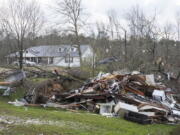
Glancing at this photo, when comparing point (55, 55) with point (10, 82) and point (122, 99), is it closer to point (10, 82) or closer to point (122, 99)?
point (10, 82)

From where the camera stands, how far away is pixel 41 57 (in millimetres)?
52562

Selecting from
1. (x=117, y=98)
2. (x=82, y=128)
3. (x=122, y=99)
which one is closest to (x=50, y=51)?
(x=117, y=98)

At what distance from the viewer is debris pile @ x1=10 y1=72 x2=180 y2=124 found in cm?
1390

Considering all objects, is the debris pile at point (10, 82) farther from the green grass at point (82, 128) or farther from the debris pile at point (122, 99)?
the green grass at point (82, 128)

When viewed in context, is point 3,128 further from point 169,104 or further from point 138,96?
point 169,104

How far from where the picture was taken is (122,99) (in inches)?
617

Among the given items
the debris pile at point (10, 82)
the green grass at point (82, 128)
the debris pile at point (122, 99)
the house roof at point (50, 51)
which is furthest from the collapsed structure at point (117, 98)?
the house roof at point (50, 51)

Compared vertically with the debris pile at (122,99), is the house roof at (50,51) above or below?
above

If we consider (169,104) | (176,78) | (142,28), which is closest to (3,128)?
(169,104)

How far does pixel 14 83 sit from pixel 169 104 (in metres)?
A: 10.7

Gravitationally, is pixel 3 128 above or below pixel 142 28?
below

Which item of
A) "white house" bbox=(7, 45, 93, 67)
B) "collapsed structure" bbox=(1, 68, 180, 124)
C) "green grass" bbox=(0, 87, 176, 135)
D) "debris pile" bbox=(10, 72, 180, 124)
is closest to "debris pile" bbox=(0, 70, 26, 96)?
"collapsed structure" bbox=(1, 68, 180, 124)

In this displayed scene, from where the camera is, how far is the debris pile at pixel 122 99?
45.6 feet

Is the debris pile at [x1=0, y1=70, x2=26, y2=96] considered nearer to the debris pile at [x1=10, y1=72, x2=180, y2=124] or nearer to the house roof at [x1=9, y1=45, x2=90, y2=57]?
the debris pile at [x1=10, y1=72, x2=180, y2=124]
